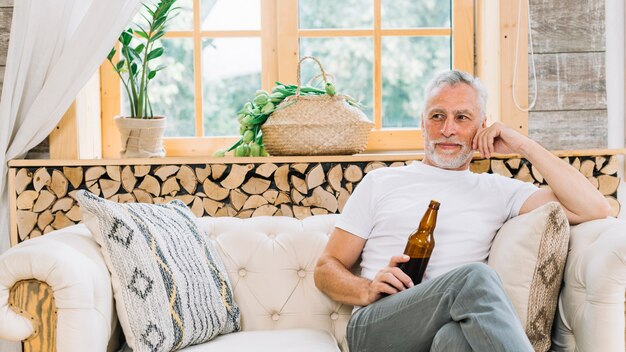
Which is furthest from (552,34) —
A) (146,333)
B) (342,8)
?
(146,333)

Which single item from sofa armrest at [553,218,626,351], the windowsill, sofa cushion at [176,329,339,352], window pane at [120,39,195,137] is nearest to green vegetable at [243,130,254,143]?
the windowsill

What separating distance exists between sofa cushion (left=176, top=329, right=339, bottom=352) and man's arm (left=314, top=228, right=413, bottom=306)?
0.44ft

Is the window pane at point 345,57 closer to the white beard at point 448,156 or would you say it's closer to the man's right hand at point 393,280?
the white beard at point 448,156

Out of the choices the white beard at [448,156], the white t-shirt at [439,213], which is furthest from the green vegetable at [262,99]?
the white beard at [448,156]

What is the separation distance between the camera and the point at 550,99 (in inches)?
121

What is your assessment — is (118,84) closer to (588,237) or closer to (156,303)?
(156,303)

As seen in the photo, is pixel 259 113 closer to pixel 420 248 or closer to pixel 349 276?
pixel 349 276

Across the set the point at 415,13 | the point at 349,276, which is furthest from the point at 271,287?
the point at 415,13

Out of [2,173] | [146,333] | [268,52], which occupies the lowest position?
[146,333]

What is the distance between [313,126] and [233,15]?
0.80 metres

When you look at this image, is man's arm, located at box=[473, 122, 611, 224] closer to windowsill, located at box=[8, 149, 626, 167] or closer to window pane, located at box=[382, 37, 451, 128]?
windowsill, located at box=[8, 149, 626, 167]

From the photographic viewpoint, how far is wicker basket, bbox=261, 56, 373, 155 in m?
2.83

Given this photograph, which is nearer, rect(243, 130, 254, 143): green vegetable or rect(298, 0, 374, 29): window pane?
rect(243, 130, 254, 143): green vegetable

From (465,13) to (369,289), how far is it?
1.67 m
